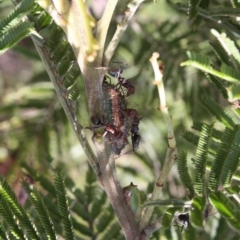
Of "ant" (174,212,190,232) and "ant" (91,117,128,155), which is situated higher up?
"ant" (91,117,128,155)

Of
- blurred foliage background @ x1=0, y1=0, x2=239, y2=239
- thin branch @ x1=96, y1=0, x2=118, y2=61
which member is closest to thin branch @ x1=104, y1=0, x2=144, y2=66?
thin branch @ x1=96, y1=0, x2=118, y2=61

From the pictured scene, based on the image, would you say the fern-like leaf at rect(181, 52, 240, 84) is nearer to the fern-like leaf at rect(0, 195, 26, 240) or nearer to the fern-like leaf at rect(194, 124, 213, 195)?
the fern-like leaf at rect(194, 124, 213, 195)

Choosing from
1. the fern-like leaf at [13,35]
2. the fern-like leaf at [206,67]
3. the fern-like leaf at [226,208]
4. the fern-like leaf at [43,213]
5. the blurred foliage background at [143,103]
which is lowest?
the blurred foliage background at [143,103]

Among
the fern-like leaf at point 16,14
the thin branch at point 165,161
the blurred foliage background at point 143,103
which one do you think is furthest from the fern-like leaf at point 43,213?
the blurred foliage background at point 143,103

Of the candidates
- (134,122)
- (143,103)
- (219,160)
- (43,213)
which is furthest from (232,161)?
(143,103)

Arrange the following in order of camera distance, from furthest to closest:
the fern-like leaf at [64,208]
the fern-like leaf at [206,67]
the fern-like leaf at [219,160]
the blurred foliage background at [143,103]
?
the blurred foliage background at [143,103]
the fern-like leaf at [64,208]
the fern-like leaf at [219,160]
the fern-like leaf at [206,67]

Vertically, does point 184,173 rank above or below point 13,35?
below

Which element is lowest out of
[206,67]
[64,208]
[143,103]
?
[143,103]

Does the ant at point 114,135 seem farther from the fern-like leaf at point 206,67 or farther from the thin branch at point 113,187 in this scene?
the fern-like leaf at point 206,67

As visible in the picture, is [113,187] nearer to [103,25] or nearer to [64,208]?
[64,208]

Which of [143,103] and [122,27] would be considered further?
[143,103]
